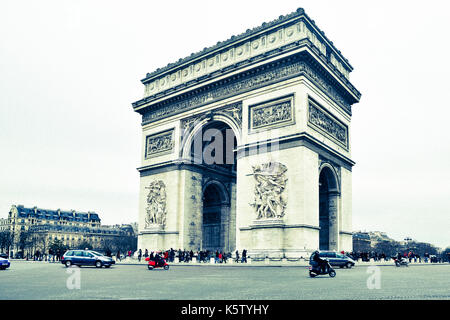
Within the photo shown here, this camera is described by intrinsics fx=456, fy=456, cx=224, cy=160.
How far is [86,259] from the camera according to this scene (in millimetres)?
26312

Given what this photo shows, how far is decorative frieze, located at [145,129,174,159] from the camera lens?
3675 cm

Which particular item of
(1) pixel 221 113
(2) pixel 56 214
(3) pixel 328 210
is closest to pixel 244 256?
(3) pixel 328 210

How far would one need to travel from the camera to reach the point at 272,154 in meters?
29.3

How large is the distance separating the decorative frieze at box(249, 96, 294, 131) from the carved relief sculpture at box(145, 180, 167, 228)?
9701 millimetres

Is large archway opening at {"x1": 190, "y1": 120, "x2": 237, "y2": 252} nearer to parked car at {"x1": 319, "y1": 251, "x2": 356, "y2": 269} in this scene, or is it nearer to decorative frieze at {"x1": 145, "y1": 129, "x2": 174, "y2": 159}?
decorative frieze at {"x1": 145, "y1": 129, "x2": 174, "y2": 159}

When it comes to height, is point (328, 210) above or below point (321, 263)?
above

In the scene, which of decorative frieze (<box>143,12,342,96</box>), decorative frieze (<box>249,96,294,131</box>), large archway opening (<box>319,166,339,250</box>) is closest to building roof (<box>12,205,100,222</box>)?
decorative frieze (<box>143,12,342,96</box>)

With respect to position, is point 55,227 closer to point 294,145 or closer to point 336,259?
point 294,145

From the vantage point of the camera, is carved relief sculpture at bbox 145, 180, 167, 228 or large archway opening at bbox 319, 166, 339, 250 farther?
carved relief sculpture at bbox 145, 180, 167, 228

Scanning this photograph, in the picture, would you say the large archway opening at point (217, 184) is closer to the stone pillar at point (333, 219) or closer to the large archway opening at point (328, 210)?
the large archway opening at point (328, 210)

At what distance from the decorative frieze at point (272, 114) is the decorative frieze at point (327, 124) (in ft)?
4.57

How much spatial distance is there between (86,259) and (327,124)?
59.6ft
